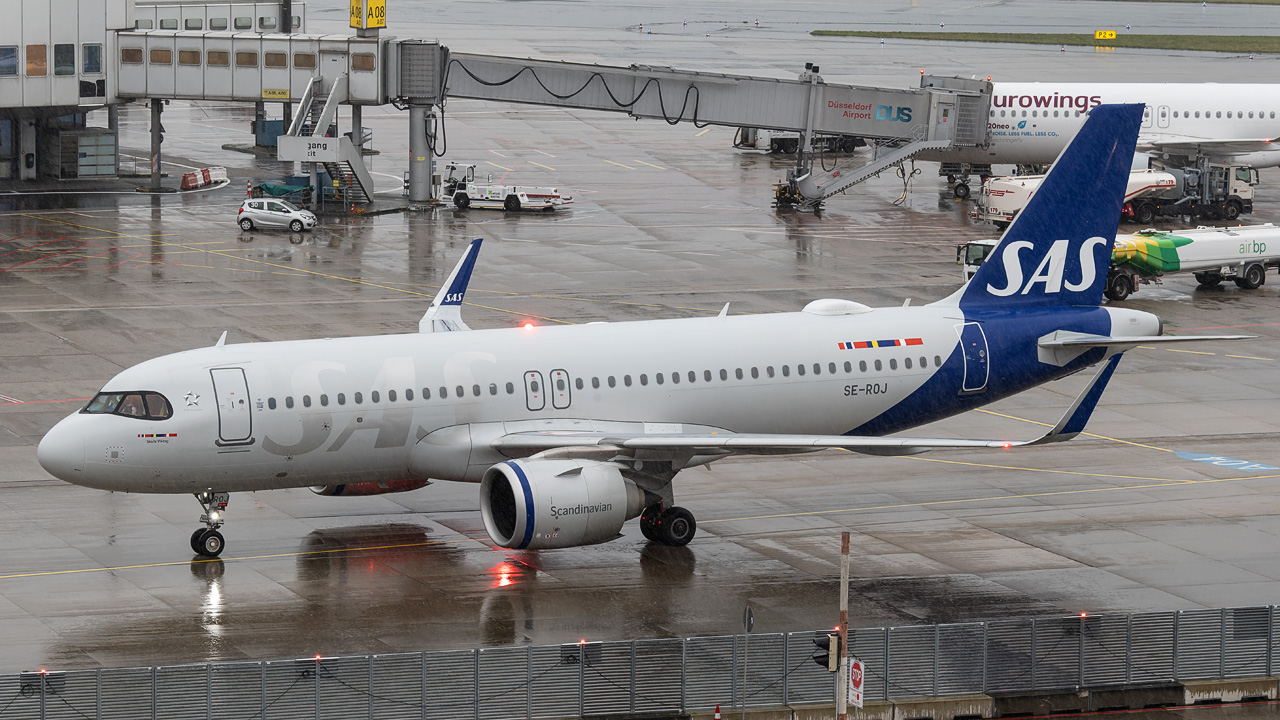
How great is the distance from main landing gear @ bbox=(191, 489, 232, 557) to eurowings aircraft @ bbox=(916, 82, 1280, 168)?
6631 centimetres

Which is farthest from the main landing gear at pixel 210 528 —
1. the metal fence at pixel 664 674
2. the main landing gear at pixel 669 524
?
the metal fence at pixel 664 674

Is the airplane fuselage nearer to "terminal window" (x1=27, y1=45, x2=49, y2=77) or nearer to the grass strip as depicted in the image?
"terminal window" (x1=27, y1=45, x2=49, y2=77)

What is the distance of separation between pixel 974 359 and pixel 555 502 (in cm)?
1229

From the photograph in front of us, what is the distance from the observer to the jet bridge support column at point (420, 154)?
90.7m

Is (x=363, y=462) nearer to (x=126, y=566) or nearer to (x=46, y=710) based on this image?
(x=126, y=566)

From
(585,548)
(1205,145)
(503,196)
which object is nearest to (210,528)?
(585,548)

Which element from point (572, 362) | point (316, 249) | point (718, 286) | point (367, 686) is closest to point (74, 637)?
point (367, 686)

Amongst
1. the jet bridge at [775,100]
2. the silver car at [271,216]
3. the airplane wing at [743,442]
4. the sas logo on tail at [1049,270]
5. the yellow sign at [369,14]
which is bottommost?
the silver car at [271,216]

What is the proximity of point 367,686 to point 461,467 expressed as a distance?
1054 centimetres

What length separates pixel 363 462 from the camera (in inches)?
1463

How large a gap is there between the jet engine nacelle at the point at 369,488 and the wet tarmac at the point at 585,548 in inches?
33.5

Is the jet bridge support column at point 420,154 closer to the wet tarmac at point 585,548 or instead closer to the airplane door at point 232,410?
the wet tarmac at point 585,548

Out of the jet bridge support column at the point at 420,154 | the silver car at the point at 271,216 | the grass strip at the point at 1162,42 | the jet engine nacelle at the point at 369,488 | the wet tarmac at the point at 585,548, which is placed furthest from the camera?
the grass strip at the point at 1162,42

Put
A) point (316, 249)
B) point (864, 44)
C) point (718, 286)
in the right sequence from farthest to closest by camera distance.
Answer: point (864, 44) < point (316, 249) < point (718, 286)
